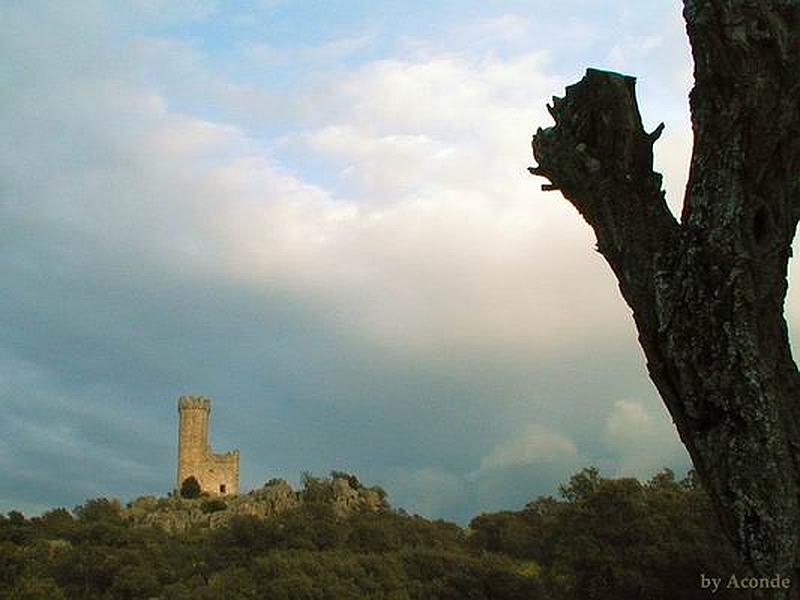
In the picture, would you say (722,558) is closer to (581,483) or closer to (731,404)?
(581,483)

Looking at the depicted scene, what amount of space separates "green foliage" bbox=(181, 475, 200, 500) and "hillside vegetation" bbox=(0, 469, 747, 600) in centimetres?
3134

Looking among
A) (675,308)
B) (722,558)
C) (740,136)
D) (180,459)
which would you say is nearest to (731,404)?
(675,308)

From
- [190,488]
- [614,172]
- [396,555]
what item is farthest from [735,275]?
[190,488]

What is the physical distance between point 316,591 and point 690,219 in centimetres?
3553

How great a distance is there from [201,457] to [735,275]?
359 ft

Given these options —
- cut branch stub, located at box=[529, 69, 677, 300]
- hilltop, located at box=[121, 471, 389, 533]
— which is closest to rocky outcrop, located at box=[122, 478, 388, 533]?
hilltop, located at box=[121, 471, 389, 533]

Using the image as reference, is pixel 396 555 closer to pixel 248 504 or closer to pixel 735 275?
pixel 248 504

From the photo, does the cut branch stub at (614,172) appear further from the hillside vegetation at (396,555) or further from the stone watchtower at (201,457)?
the stone watchtower at (201,457)

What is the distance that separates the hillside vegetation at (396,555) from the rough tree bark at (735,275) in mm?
24673

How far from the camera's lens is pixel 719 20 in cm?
827

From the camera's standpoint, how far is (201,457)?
11300 cm

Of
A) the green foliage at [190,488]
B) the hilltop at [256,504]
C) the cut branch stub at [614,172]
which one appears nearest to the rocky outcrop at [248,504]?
the hilltop at [256,504]

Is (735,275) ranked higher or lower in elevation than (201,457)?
lower

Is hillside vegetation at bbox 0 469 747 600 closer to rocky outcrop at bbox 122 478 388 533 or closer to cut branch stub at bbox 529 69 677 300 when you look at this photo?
rocky outcrop at bbox 122 478 388 533
